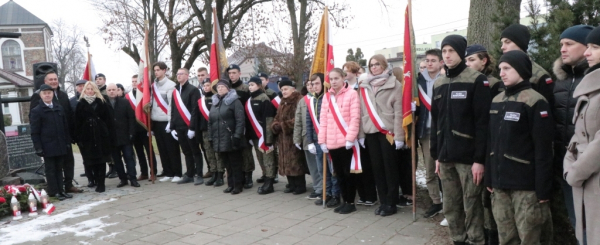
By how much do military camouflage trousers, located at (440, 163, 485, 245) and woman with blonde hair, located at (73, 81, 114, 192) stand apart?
5.99 metres

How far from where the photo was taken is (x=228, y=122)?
7.29 m

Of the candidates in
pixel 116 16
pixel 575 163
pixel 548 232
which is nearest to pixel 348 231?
pixel 548 232

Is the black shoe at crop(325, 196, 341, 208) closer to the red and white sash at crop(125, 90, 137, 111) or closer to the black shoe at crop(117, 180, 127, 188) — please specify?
the black shoe at crop(117, 180, 127, 188)

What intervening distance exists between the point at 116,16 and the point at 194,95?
1801 centimetres

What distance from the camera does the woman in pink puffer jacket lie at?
5.73m

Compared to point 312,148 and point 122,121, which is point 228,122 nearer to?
point 312,148

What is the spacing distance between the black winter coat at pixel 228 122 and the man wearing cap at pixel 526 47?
13.9 feet

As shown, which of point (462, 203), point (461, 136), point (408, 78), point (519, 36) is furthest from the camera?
point (408, 78)

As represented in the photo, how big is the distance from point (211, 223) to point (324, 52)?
9.11 ft

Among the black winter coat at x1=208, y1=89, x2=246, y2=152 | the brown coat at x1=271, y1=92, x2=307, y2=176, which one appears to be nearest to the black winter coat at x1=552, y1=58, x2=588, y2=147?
the brown coat at x1=271, y1=92, x2=307, y2=176

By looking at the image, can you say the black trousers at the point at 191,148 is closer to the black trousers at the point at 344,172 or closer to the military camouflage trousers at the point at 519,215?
the black trousers at the point at 344,172

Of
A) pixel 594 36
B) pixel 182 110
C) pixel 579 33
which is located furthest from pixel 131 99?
pixel 594 36

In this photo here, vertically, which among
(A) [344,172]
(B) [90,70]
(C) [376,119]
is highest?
(B) [90,70]

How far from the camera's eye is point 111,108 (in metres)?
8.32
